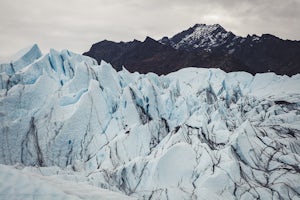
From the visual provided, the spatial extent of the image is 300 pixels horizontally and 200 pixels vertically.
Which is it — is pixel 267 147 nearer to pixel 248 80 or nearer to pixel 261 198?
pixel 261 198

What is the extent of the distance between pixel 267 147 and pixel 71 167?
12.5 meters

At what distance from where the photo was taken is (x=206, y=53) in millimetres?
79250

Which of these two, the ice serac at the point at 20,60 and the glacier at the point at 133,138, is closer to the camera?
the glacier at the point at 133,138

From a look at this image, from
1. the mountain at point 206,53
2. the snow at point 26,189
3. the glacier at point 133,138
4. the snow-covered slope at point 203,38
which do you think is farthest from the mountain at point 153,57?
the snow at point 26,189

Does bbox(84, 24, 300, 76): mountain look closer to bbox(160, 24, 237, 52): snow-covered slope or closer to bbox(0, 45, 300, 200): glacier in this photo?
bbox(160, 24, 237, 52): snow-covered slope

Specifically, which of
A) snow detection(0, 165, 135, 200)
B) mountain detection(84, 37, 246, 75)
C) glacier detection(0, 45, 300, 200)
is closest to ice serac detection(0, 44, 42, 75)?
glacier detection(0, 45, 300, 200)

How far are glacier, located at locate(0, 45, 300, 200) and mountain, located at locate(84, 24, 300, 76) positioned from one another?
42848 mm

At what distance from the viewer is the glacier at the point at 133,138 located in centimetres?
1944

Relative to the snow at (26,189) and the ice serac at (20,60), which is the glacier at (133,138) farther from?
the snow at (26,189)

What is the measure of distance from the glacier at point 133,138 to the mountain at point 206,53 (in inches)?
1687

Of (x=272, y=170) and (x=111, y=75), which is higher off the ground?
(x=111, y=75)

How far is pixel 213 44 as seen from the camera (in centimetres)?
11775

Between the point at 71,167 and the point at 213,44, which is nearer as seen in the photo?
the point at 71,167

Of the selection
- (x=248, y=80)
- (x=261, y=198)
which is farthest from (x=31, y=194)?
(x=248, y=80)
